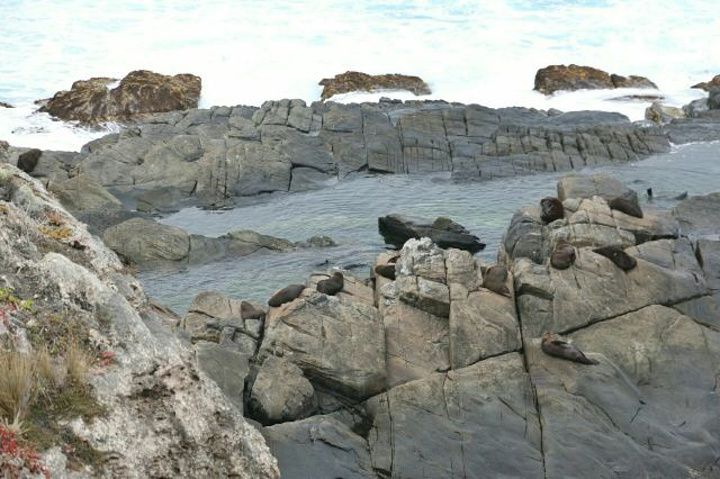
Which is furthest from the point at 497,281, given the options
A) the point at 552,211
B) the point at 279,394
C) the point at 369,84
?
the point at 369,84

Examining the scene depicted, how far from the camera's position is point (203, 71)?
63.1 metres

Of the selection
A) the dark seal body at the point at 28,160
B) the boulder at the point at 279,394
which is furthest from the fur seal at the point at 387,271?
the dark seal body at the point at 28,160

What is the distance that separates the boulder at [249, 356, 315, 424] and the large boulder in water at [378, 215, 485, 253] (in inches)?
553

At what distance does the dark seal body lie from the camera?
121ft

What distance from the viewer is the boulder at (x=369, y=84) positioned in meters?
56.3

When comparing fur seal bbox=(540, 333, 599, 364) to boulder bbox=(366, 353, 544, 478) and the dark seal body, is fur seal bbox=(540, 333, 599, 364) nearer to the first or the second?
boulder bbox=(366, 353, 544, 478)

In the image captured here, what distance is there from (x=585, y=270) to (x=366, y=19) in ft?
199

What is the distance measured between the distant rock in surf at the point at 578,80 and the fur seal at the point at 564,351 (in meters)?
40.7

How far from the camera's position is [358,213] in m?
34.7

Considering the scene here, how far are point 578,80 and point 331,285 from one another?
41.4m

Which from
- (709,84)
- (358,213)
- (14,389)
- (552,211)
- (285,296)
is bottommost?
(358,213)

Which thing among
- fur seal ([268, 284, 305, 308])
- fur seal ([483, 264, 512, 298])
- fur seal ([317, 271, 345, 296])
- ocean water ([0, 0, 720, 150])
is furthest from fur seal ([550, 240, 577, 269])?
ocean water ([0, 0, 720, 150])

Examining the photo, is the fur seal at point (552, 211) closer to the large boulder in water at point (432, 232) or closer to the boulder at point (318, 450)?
the large boulder in water at point (432, 232)

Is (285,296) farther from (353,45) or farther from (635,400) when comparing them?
(353,45)
